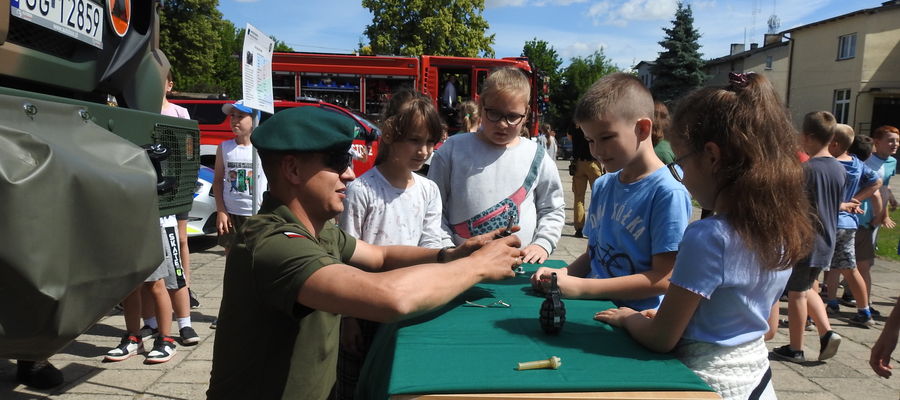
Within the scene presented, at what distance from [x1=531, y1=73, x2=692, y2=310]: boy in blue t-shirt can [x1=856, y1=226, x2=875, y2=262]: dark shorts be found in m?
5.01

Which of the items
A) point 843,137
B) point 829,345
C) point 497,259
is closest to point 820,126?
point 843,137

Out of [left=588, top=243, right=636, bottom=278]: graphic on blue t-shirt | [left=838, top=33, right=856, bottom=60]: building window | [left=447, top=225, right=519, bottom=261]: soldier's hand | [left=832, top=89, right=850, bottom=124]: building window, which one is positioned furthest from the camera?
[left=832, top=89, right=850, bottom=124]: building window

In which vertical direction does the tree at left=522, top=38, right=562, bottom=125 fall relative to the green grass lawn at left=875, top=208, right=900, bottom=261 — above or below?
above

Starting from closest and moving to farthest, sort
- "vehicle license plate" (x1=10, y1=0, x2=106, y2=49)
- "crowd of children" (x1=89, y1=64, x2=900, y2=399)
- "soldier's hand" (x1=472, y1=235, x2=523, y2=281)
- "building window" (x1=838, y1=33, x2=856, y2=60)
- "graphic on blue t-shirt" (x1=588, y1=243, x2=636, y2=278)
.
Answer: "crowd of children" (x1=89, y1=64, x2=900, y2=399) < "soldier's hand" (x1=472, y1=235, x2=523, y2=281) < "vehicle license plate" (x1=10, y1=0, x2=106, y2=49) < "graphic on blue t-shirt" (x1=588, y1=243, x2=636, y2=278) < "building window" (x1=838, y1=33, x2=856, y2=60)

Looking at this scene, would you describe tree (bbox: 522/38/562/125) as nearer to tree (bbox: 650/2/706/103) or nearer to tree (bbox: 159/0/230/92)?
tree (bbox: 650/2/706/103)

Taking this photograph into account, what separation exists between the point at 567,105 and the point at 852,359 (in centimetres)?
5924

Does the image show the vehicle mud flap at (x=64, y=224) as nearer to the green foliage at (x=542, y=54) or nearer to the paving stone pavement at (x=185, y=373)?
the paving stone pavement at (x=185, y=373)

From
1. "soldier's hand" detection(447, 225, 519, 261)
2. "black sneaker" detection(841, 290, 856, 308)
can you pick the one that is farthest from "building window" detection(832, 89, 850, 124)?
"soldier's hand" detection(447, 225, 519, 261)

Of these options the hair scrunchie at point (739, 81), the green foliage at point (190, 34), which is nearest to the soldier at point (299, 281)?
the hair scrunchie at point (739, 81)

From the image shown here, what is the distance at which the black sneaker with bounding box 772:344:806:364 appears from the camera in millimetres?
4508

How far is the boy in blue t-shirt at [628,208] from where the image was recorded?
2031 mm

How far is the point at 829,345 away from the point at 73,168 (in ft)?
15.5

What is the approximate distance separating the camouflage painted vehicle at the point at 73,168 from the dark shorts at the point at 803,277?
4130 mm

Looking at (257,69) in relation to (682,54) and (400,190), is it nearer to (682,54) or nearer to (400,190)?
(400,190)
